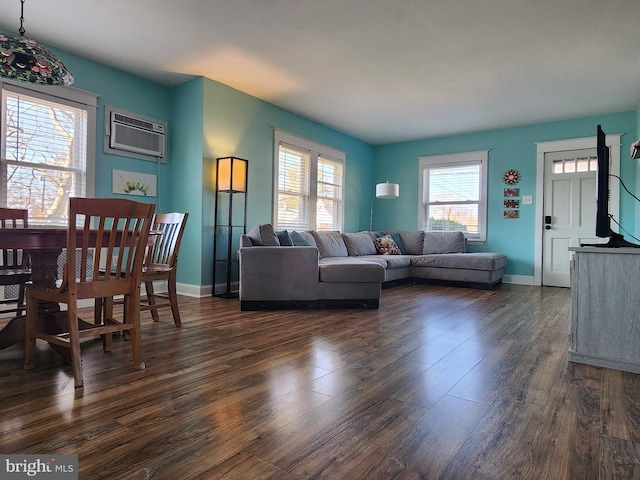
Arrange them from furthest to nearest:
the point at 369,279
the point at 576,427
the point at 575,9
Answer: the point at 369,279 → the point at 575,9 → the point at 576,427

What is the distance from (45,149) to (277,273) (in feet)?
8.14

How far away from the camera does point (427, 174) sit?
7.07m

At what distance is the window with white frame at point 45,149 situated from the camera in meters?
3.49

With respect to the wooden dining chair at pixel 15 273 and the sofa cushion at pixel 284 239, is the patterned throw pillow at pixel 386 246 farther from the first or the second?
the wooden dining chair at pixel 15 273

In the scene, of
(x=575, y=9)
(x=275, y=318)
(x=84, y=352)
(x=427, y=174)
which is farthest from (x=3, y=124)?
(x=427, y=174)

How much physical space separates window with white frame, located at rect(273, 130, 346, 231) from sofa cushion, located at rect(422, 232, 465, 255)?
1.49 m

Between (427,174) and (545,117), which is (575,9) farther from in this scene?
(427,174)

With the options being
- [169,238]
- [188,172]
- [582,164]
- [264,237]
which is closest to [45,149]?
[188,172]

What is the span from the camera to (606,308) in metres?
2.26

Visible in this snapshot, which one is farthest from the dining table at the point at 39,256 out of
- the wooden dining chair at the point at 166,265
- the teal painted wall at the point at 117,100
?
the teal painted wall at the point at 117,100

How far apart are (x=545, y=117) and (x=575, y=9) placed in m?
3.08

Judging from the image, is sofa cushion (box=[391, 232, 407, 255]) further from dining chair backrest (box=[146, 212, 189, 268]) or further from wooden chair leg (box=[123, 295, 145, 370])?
wooden chair leg (box=[123, 295, 145, 370])

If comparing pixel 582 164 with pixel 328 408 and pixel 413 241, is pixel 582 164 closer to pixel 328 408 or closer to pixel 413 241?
pixel 413 241

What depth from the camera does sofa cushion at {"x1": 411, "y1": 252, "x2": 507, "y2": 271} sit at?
548 centimetres
